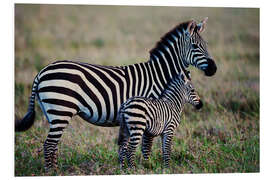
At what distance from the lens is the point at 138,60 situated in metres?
9.64

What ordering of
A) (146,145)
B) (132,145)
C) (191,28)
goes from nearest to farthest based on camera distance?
(132,145)
(146,145)
(191,28)

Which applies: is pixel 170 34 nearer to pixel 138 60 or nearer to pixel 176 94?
pixel 176 94

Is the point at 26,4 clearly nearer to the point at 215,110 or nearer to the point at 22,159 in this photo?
the point at 22,159

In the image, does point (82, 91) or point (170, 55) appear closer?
point (82, 91)

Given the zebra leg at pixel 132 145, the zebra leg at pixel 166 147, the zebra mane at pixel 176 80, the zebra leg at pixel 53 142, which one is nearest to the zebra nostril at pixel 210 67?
the zebra mane at pixel 176 80

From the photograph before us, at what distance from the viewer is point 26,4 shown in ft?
23.4

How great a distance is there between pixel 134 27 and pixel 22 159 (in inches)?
192

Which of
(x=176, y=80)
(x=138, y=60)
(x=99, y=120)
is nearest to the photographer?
(x=99, y=120)

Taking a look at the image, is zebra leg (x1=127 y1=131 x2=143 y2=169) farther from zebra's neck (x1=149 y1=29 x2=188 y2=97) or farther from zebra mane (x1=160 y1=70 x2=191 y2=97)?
zebra's neck (x1=149 y1=29 x2=188 y2=97)

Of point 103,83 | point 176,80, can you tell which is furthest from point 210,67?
point 103,83

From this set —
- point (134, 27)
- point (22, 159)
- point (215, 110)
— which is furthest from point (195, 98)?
point (134, 27)

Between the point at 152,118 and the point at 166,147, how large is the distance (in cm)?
63

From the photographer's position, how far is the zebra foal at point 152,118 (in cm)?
584

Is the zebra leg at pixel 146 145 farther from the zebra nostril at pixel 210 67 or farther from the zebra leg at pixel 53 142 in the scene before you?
the zebra nostril at pixel 210 67
